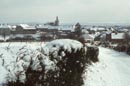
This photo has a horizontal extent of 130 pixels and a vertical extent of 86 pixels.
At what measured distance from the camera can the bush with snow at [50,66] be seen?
7551 millimetres

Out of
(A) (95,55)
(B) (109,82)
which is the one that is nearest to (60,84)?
(B) (109,82)

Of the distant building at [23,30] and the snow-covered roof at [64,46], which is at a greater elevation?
the snow-covered roof at [64,46]

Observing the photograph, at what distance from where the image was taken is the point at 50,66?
28.3 feet

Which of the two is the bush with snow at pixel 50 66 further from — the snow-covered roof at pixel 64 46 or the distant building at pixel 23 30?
the distant building at pixel 23 30

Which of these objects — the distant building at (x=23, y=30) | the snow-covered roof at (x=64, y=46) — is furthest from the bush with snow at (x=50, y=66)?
the distant building at (x=23, y=30)

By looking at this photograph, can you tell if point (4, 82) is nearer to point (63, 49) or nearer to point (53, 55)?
point (53, 55)

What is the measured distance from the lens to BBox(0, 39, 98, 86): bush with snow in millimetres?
7551

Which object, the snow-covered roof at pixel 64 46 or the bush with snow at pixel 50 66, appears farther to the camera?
the snow-covered roof at pixel 64 46

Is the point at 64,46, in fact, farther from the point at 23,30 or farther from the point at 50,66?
the point at 23,30

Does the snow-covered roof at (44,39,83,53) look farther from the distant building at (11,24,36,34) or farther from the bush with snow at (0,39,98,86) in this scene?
the distant building at (11,24,36,34)

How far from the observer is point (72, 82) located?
10.3m

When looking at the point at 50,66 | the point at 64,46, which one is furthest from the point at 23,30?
the point at 50,66

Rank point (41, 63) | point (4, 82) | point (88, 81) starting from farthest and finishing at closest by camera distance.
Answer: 1. point (88, 81)
2. point (41, 63)
3. point (4, 82)

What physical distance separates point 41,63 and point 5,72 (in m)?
1.39
